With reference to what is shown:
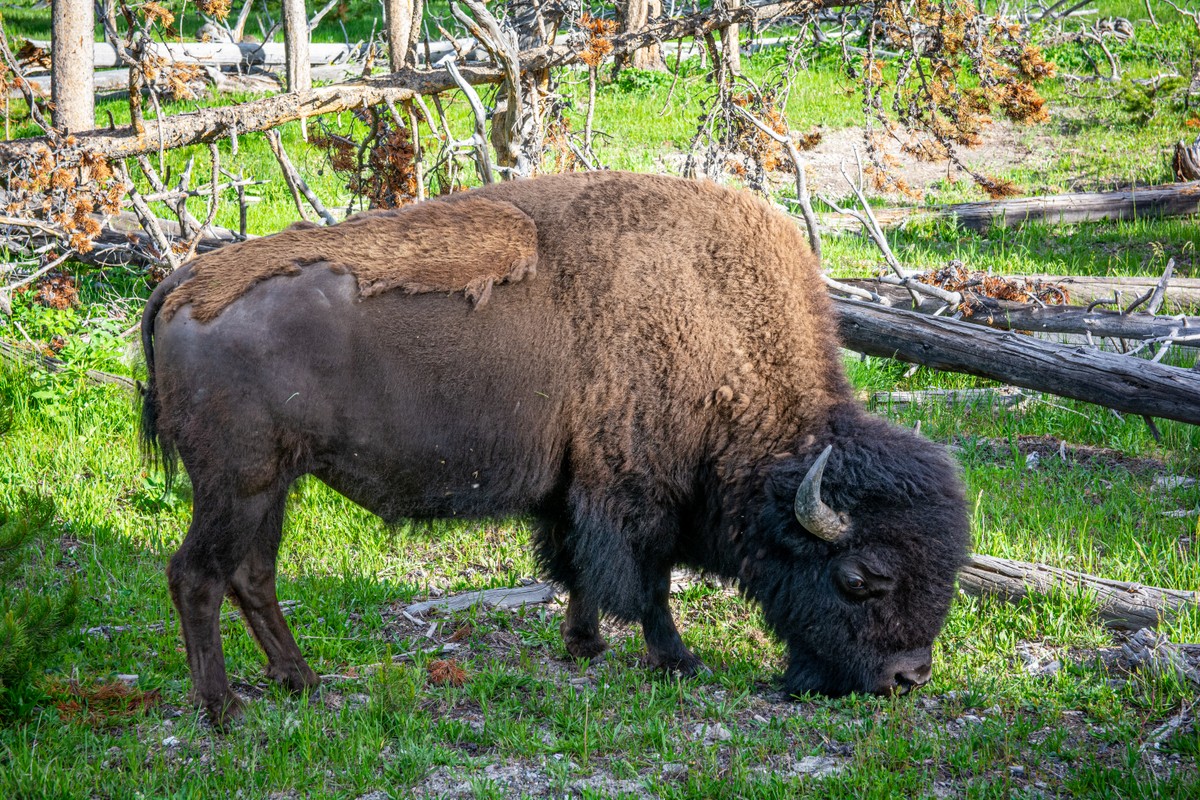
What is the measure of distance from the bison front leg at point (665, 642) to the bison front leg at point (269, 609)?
1412 mm

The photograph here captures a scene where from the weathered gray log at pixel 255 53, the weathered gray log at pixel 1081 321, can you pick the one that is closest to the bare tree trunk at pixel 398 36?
the weathered gray log at pixel 1081 321

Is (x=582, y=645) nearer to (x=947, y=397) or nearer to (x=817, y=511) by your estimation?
(x=817, y=511)

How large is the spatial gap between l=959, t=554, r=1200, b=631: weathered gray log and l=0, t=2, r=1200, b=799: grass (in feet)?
0.23

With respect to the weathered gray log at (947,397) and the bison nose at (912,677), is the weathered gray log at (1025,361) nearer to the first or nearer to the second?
the weathered gray log at (947,397)

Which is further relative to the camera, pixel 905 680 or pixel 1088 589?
pixel 1088 589

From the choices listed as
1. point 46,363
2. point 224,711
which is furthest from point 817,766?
point 46,363

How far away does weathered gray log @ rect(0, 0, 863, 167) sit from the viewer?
6.86 meters

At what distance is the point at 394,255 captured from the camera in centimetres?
415

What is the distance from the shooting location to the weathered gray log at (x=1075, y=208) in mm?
10820

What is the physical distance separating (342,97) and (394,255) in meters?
3.35

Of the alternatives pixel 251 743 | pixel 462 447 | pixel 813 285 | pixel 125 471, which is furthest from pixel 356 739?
pixel 125 471

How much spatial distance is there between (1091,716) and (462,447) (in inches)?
102

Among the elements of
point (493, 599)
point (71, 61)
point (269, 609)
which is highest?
point (71, 61)

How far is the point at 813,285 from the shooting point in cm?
453
